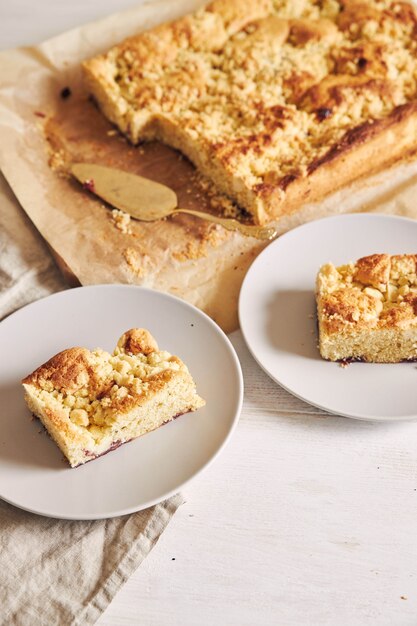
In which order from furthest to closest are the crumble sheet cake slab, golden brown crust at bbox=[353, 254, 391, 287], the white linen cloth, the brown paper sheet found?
the crumble sheet cake slab, the brown paper sheet, golden brown crust at bbox=[353, 254, 391, 287], the white linen cloth

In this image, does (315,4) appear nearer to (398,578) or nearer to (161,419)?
(161,419)

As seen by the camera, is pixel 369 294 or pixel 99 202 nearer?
pixel 369 294

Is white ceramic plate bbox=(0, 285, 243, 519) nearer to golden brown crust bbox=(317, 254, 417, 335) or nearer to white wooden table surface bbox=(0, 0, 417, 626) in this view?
white wooden table surface bbox=(0, 0, 417, 626)

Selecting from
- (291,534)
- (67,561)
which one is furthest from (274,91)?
(67,561)

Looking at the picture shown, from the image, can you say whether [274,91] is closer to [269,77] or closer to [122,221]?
[269,77]

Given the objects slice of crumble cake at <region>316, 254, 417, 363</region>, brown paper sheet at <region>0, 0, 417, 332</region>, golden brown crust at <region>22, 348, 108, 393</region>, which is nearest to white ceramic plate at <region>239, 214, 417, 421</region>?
slice of crumble cake at <region>316, 254, 417, 363</region>

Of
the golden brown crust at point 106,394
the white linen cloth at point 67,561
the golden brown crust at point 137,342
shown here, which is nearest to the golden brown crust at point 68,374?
the golden brown crust at point 106,394
